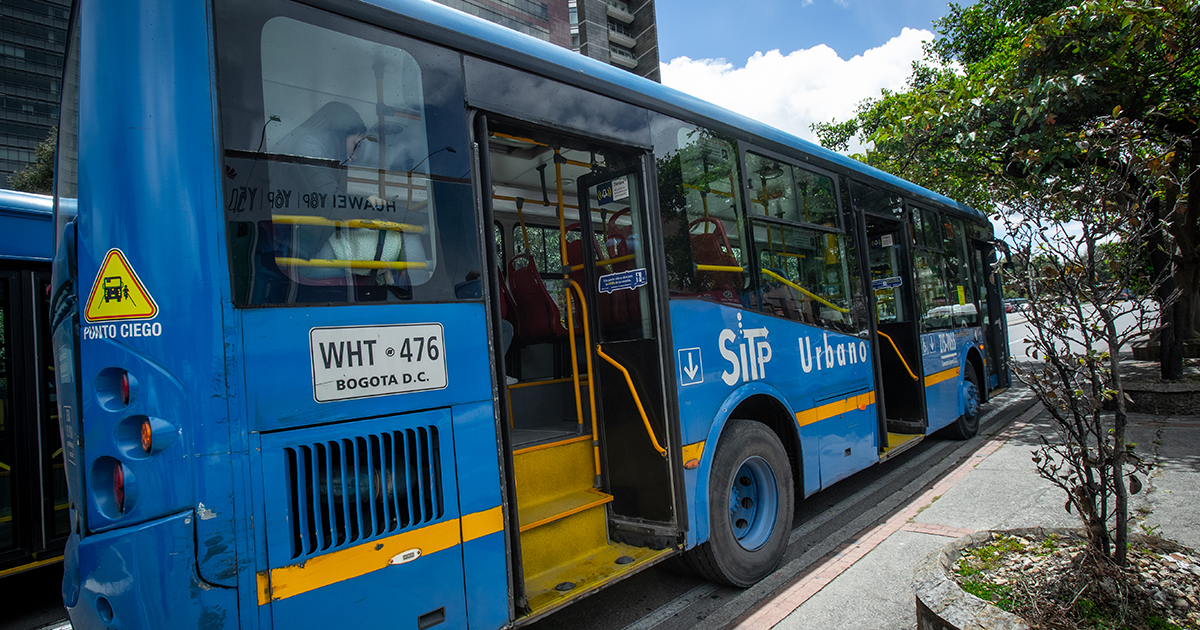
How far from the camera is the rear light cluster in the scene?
2033 mm

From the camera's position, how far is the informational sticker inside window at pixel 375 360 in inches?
89.6

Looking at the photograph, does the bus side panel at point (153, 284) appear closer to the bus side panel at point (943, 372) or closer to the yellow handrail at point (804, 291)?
the yellow handrail at point (804, 291)

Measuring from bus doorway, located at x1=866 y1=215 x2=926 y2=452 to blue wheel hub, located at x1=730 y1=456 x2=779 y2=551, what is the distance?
290 cm

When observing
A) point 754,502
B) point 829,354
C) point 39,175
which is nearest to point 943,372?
point 829,354

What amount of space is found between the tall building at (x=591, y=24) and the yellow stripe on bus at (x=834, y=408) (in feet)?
76.9

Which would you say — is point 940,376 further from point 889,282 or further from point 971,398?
point 971,398

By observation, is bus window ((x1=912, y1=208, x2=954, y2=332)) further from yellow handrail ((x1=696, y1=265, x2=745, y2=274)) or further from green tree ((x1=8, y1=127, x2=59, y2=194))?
green tree ((x1=8, y1=127, x2=59, y2=194))

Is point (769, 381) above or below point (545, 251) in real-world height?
below

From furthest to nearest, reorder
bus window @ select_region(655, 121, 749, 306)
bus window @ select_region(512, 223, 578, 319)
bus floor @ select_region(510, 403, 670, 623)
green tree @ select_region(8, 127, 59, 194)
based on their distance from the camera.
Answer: green tree @ select_region(8, 127, 59, 194)
bus window @ select_region(512, 223, 578, 319)
bus window @ select_region(655, 121, 749, 306)
bus floor @ select_region(510, 403, 670, 623)

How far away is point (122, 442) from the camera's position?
81.4 inches

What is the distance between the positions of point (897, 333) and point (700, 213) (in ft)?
13.0

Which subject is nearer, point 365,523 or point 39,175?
point 365,523

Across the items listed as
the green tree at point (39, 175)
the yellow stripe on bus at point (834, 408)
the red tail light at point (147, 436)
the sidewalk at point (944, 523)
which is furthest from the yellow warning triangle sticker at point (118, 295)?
the green tree at point (39, 175)

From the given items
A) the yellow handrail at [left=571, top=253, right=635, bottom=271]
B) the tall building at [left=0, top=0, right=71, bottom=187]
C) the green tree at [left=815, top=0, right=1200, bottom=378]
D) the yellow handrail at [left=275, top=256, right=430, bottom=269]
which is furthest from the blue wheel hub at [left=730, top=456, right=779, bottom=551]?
the tall building at [left=0, top=0, right=71, bottom=187]
